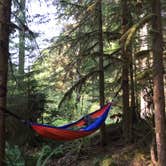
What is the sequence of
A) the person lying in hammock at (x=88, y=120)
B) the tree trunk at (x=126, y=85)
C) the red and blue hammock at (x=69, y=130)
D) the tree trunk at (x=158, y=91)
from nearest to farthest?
the tree trunk at (x=158, y=91)
the red and blue hammock at (x=69, y=130)
the person lying in hammock at (x=88, y=120)
the tree trunk at (x=126, y=85)

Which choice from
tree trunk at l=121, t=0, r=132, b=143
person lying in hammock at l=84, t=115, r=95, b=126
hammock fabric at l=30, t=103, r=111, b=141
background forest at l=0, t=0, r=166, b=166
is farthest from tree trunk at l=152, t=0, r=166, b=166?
tree trunk at l=121, t=0, r=132, b=143

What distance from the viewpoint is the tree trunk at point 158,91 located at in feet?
18.3

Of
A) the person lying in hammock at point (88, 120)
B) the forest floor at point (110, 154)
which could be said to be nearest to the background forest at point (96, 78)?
the forest floor at point (110, 154)

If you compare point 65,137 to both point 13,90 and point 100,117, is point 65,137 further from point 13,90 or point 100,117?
point 13,90

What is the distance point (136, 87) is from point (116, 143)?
1427mm

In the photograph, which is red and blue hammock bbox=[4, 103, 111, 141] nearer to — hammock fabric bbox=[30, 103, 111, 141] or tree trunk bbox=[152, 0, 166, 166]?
hammock fabric bbox=[30, 103, 111, 141]

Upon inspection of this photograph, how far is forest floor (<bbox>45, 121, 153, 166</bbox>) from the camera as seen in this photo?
22.0 ft

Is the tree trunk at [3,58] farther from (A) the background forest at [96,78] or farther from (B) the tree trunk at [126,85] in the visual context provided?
(B) the tree trunk at [126,85]

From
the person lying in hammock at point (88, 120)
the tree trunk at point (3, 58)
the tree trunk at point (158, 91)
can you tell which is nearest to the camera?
the tree trunk at point (3, 58)

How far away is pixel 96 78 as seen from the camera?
8.20 m

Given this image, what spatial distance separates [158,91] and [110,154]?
2.23 meters

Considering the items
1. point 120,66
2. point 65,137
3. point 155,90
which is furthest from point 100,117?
point 120,66

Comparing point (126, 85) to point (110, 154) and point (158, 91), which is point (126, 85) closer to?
point (110, 154)

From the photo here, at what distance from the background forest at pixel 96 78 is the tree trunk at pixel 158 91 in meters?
0.02
